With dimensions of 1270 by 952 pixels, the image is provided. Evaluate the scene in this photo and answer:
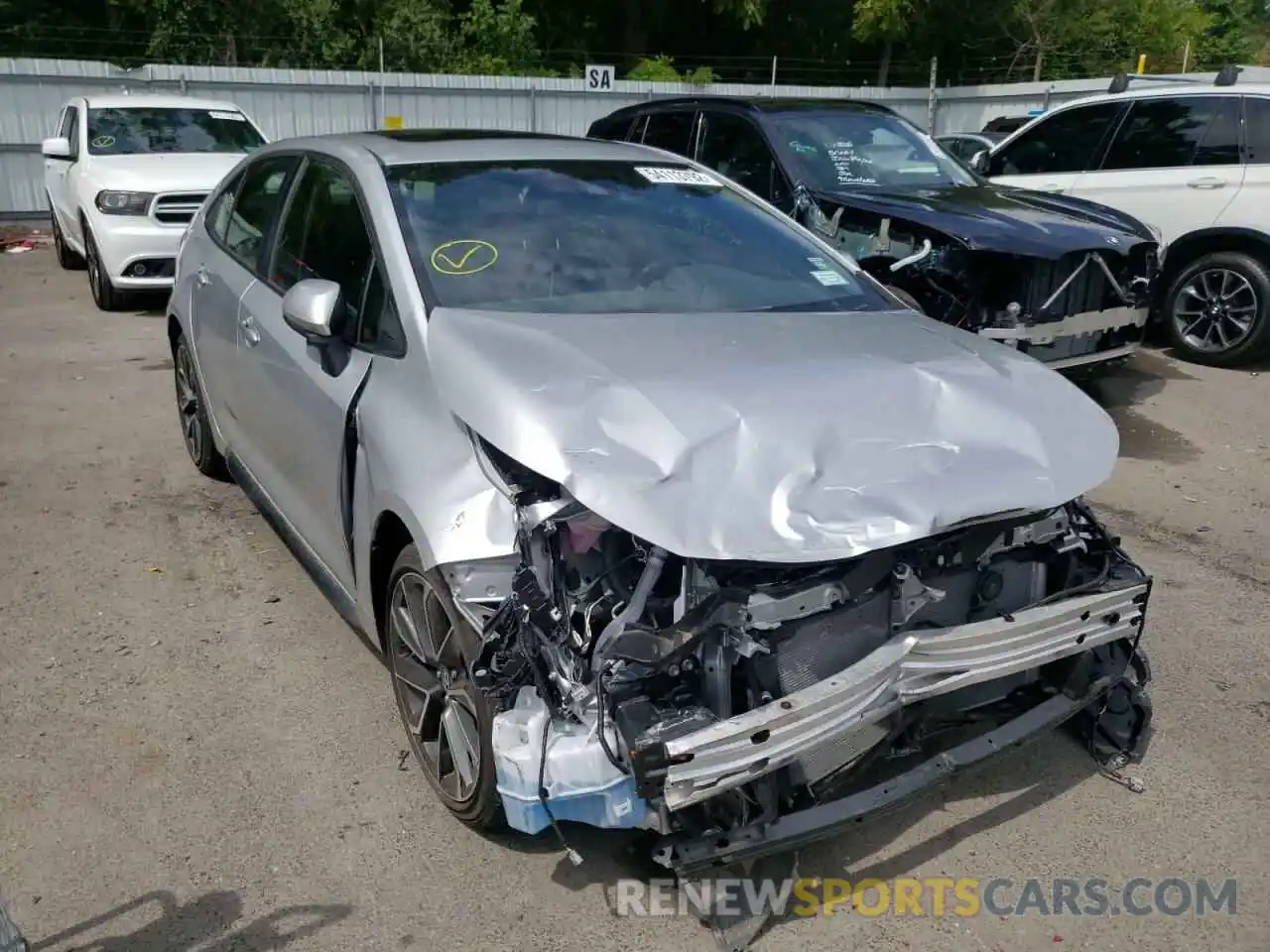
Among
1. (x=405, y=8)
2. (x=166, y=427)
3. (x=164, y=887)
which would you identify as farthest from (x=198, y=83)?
(x=164, y=887)

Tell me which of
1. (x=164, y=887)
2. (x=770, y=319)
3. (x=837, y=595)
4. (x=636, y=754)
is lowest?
(x=164, y=887)

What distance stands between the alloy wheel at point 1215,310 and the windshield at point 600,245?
530cm

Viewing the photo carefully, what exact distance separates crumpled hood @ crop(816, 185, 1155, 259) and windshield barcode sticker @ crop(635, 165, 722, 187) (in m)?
2.34

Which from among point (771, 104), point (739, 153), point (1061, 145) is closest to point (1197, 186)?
point (1061, 145)

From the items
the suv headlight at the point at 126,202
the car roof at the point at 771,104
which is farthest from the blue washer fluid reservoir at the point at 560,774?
the suv headlight at the point at 126,202

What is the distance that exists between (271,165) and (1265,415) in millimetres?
6124

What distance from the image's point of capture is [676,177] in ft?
14.2

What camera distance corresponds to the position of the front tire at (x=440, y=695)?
2.83m

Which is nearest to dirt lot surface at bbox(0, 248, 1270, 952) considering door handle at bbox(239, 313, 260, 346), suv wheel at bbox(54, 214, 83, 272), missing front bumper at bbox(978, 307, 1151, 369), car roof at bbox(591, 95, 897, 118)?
door handle at bbox(239, 313, 260, 346)

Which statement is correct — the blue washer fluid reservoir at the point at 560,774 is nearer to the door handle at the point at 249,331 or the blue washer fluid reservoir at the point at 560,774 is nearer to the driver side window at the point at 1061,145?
the door handle at the point at 249,331

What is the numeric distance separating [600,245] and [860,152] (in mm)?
4392

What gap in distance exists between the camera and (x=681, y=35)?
33188 millimetres

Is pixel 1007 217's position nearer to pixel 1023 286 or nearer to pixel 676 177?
pixel 1023 286

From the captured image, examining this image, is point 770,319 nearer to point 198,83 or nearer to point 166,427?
point 166,427
